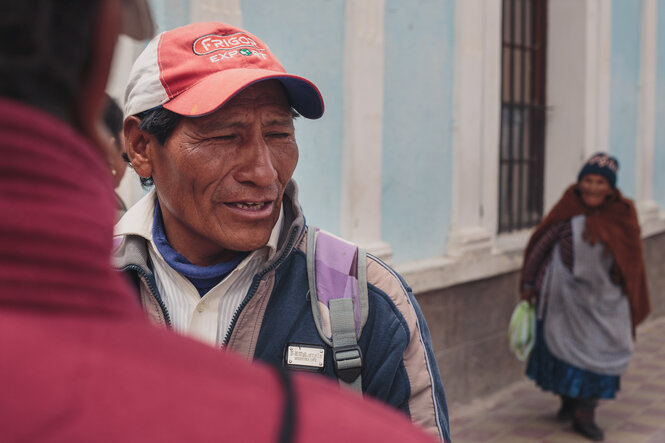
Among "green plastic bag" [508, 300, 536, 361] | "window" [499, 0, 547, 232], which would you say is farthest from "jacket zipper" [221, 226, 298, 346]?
"window" [499, 0, 547, 232]

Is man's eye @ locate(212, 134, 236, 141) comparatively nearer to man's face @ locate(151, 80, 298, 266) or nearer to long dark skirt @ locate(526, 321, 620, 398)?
man's face @ locate(151, 80, 298, 266)

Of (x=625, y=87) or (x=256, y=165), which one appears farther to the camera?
(x=625, y=87)

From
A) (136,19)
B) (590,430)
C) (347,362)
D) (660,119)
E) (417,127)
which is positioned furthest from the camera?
(660,119)

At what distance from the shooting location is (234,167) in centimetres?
188

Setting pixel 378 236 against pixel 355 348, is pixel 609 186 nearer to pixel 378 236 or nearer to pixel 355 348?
pixel 378 236

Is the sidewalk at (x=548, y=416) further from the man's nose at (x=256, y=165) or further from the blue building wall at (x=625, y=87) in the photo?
the man's nose at (x=256, y=165)

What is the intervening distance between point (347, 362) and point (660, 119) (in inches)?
378

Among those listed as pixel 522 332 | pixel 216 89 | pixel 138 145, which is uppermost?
pixel 216 89

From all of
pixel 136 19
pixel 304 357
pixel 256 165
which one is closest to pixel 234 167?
pixel 256 165

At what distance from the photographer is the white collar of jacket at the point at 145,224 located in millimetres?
1878

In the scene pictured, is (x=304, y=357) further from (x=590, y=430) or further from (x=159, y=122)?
(x=590, y=430)

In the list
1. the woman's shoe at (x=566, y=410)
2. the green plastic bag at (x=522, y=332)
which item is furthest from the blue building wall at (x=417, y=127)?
the woman's shoe at (x=566, y=410)

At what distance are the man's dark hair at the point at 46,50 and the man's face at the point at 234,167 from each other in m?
1.25

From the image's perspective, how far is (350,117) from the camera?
5.08 m
